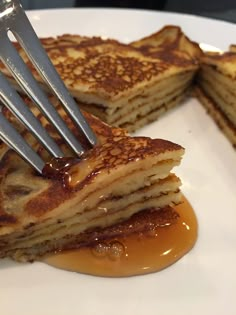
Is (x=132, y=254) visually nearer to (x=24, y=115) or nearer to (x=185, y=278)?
(x=185, y=278)

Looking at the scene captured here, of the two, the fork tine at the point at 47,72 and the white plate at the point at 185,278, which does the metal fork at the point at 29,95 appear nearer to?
the fork tine at the point at 47,72

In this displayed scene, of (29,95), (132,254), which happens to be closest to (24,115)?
(29,95)

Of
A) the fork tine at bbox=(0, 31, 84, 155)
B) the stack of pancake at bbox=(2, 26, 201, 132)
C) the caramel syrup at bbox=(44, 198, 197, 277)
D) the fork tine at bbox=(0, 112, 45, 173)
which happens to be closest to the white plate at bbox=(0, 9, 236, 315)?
the caramel syrup at bbox=(44, 198, 197, 277)

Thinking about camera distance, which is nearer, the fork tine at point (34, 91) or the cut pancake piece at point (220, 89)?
the fork tine at point (34, 91)

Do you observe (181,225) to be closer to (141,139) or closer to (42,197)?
(141,139)

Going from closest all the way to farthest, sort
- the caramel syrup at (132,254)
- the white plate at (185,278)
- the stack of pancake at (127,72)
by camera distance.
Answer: the white plate at (185,278) < the caramel syrup at (132,254) < the stack of pancake at (127,72)

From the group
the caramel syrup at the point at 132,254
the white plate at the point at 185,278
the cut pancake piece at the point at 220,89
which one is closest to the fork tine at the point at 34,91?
the caramel syrup at the point at 132,254

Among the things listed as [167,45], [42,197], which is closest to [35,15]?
[167,45]

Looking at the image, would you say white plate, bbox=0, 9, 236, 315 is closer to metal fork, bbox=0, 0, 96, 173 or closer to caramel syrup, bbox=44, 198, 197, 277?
caramel syrup, bbox=44, 198, 197, 277
